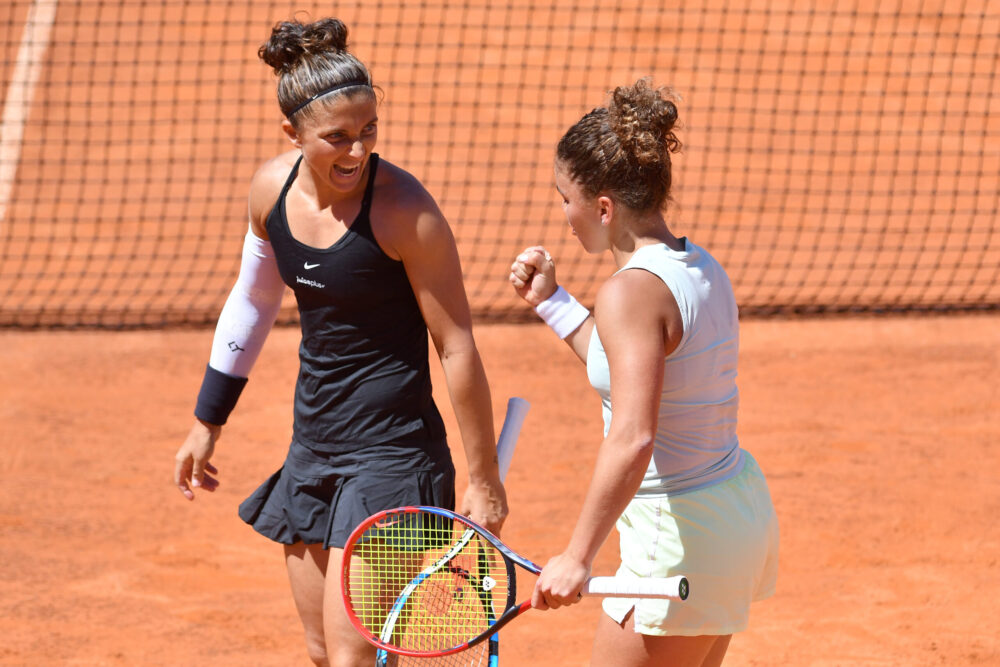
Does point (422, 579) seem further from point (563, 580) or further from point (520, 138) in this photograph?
point (520, 138)

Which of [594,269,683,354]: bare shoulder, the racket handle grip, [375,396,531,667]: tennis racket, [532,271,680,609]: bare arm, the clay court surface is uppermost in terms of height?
[594,269,683,354]: bare shoulder

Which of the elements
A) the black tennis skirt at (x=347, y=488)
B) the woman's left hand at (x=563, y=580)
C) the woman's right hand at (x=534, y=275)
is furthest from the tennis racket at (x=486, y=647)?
the woman's left hand at (x=563, y=580)

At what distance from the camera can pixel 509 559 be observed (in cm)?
292

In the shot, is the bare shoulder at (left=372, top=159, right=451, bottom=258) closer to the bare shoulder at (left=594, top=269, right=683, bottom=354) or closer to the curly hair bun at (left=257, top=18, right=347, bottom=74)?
the curly hair bun at (left=257, top=18, right=347, bottom=74)

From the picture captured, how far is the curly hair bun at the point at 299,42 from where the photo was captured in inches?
126

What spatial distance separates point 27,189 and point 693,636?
9.58 meters

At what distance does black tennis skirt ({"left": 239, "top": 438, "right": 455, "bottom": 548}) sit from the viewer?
3225mm

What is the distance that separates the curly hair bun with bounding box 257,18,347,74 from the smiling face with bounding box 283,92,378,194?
0.18 meters

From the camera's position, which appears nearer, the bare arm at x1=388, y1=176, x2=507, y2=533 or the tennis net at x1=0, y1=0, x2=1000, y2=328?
the bare arm at x1=388, y1=176, x2=507, y2=533

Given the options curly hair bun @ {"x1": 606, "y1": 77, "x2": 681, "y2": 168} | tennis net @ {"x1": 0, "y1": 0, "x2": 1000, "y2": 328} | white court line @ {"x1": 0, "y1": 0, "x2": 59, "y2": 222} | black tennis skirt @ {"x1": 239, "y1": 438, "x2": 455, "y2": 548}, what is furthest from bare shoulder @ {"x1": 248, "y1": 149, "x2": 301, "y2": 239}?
white court line @ {"x1": 0, "y1": 0, "x2": 59, "y2": 222}

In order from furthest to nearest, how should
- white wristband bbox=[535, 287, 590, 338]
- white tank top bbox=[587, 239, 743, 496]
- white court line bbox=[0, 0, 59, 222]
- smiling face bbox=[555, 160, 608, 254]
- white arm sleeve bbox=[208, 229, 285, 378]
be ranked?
1. white court line bbox=[0, 0, 59, 222]
2. white arm sleeve bbox=[208, 229, 285, 378]
3. white wristband bbox=[535, 287, 590, 338]
4. smiling face bbox=[555, 160, 608, 254]
5. white tank top bbox=[587, 239, 743, 496]

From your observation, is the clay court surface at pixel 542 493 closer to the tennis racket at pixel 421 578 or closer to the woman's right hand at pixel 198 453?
the tennis racket at pixel 421 578

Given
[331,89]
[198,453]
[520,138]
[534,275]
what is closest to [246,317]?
[198,453]

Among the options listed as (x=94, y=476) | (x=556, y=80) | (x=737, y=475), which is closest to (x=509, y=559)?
(x=737, y=475)
